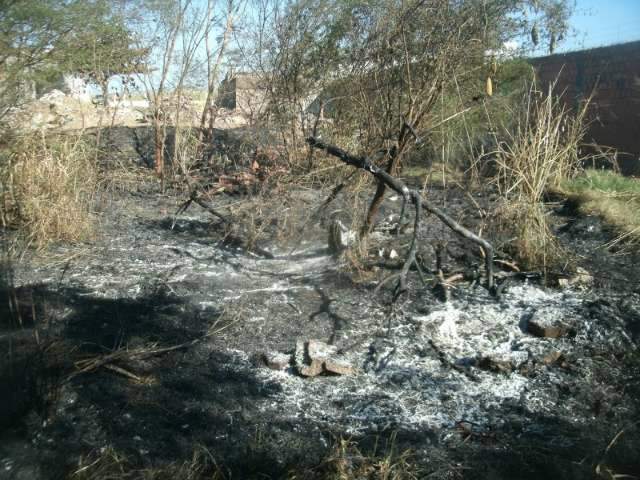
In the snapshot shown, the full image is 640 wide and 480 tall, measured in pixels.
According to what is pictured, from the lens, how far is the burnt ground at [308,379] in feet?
9.84

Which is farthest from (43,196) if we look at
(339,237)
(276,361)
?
Result: (276,361)

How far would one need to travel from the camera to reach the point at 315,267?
5.50 metres

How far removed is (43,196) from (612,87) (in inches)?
334

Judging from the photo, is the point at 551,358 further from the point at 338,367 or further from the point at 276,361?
the point at 276,361

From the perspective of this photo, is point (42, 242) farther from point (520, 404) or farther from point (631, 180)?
point (631, 180)

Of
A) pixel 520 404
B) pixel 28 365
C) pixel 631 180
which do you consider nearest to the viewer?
pixel 28 365

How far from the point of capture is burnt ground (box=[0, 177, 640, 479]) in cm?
300

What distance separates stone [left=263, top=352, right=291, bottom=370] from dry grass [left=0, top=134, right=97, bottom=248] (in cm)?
299

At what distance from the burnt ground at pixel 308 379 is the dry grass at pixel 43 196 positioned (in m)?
0.24

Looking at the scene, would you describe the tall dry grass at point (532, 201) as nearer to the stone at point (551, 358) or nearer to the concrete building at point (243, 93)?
the stone at point (551, 358)

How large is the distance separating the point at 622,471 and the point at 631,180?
17.0ft

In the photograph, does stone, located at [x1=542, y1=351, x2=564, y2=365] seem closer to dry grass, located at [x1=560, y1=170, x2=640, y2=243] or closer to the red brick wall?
dry grass, located at [x1=560, y1=170, x2=640, y2=243]

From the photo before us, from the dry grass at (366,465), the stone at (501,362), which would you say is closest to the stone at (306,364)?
the dry grass at (366,465)

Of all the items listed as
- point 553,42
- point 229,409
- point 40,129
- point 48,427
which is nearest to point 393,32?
point 40,129
